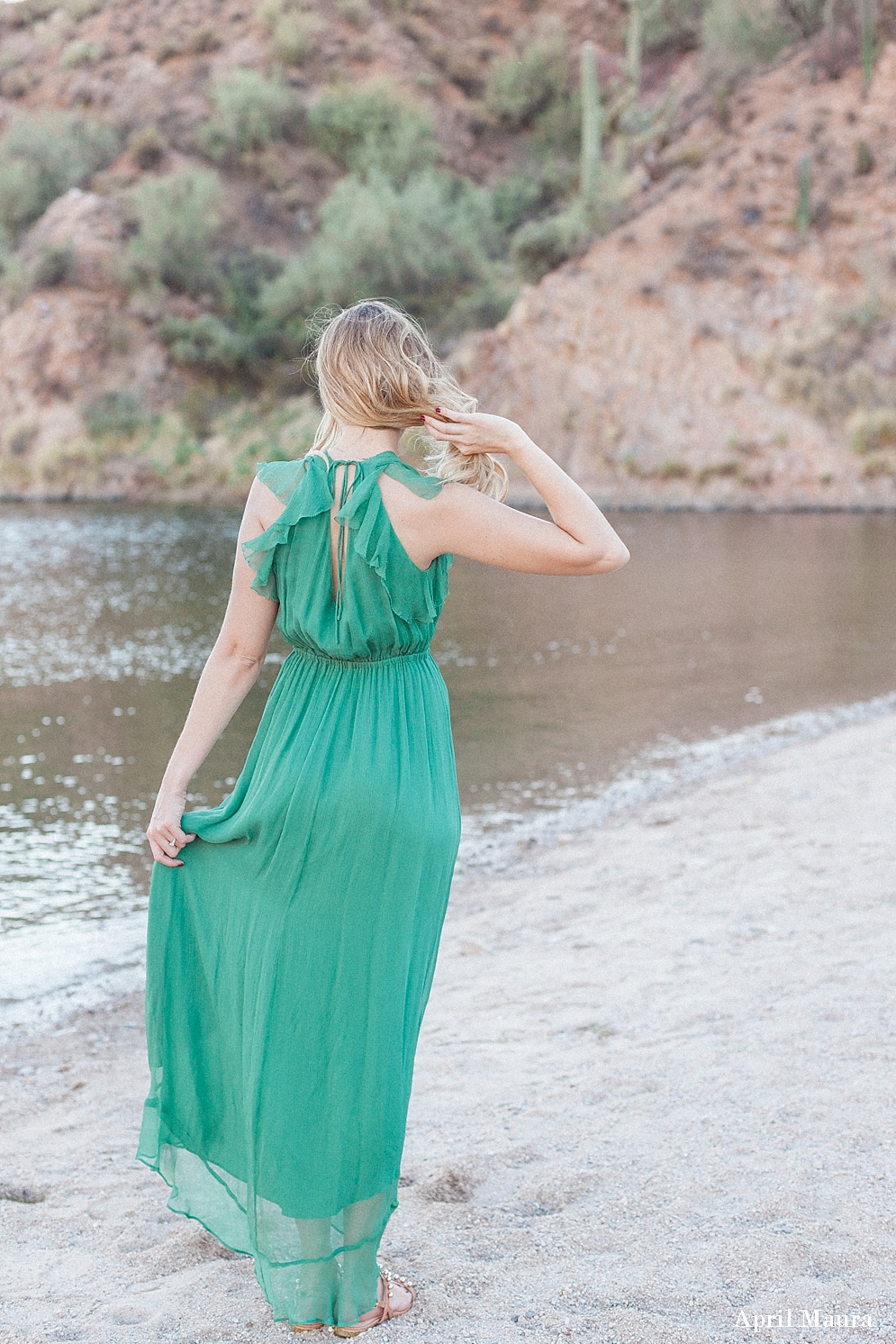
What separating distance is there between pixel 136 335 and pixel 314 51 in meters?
18.1

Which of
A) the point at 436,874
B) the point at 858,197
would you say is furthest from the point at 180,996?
the point at 858,197

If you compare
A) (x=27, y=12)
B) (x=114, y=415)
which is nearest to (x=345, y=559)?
(x=114, y=415)

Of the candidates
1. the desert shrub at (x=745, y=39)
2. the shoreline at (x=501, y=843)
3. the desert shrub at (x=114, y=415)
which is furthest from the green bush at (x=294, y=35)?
the shoreline at (x=501, y=843)

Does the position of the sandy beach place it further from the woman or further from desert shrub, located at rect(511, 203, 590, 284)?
desert shrub, located at rect(511, 203, 590, 284)

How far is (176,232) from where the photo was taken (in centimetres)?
3931

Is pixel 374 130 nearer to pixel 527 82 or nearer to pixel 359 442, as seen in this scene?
pixel 527 82

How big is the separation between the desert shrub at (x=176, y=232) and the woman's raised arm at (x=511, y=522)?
40144 millimetres

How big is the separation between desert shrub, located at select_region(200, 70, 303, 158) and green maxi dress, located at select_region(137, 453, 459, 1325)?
4683 centimetres

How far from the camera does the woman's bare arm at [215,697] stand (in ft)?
7.68

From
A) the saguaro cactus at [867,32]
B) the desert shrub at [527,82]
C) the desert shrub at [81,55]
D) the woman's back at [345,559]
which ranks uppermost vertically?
the desert shrub at [81,55]

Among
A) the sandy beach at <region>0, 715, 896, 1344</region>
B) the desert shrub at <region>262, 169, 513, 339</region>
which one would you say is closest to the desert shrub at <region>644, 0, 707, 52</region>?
the desert shrub at <region>262, 169, 513, 339</region>

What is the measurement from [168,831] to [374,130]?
47102 millimetres

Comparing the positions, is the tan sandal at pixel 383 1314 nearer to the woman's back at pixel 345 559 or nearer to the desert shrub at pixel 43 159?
the woman's back at pixel 345 559

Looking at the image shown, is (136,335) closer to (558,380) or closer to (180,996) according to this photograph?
(558,380)
